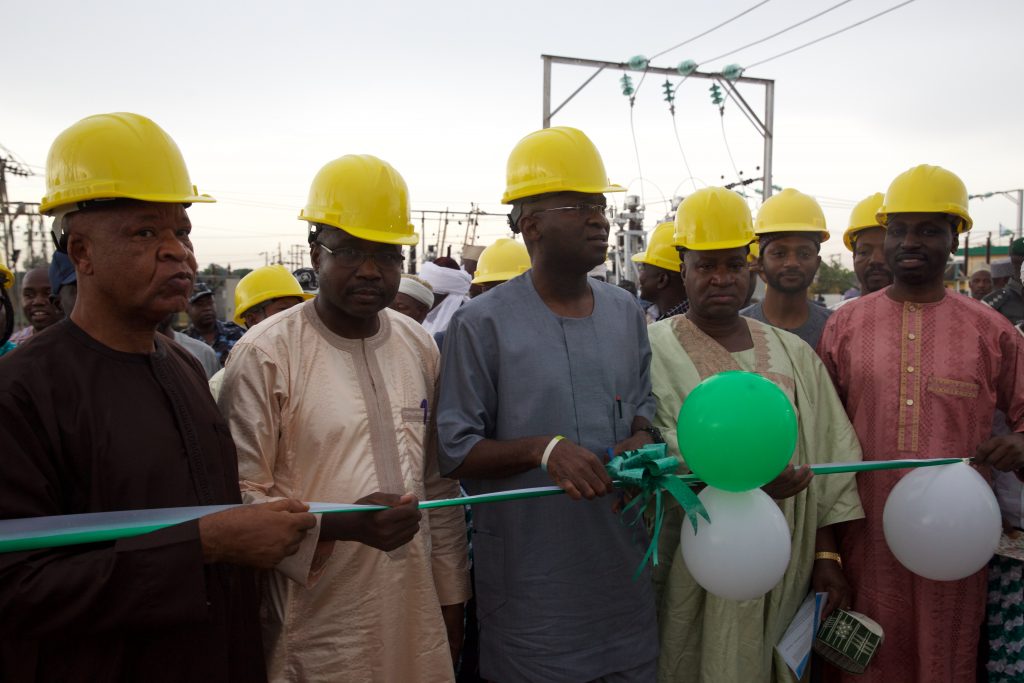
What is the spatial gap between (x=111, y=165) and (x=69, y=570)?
3.22 ft

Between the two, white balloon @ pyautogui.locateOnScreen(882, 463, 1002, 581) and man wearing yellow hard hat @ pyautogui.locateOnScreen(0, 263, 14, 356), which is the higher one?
man wearing yellow hard hat @ pyautogui.locateOnScreen(0, 263, 14, 356)

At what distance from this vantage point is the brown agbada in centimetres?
163

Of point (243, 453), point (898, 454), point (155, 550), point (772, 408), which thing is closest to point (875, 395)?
point (898, 454)

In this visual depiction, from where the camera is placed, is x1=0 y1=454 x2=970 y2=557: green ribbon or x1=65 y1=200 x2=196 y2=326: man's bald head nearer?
x1=0 y1=454 x2=970 y2=557: green ribbon

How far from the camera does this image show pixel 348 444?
249cm

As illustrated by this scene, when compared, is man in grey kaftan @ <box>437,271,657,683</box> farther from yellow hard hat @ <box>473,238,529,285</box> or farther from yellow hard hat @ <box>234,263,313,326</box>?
yellow hard hat @ <box>234,263,313,326</box>

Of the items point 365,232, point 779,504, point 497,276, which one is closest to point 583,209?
point 365,232

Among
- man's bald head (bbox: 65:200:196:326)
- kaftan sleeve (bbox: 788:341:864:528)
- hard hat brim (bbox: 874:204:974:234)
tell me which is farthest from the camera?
hard hat brim (bbox: 874:204:974:234)

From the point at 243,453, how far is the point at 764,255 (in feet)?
10.2

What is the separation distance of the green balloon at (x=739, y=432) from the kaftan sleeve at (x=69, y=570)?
1521mm

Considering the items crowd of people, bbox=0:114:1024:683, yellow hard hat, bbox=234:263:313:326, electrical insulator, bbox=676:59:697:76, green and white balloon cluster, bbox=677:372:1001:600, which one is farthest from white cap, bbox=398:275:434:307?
electrical insulator, bbox=676:59:697:76

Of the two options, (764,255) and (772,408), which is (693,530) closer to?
(772,408)

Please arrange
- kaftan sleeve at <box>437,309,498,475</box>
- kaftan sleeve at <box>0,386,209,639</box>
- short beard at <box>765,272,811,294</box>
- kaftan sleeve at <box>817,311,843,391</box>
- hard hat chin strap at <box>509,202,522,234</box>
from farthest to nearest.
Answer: short beard at <box>765,272,811,294</box>
kaftan sleeve at <box>817,311,843,391</box>
hard hat chin strap at <box>509,202,522,234</box>
kaftan sleeve at <box>437,309,498,475</box>
kaftan sleeve at <box>0,386,209,639</box>

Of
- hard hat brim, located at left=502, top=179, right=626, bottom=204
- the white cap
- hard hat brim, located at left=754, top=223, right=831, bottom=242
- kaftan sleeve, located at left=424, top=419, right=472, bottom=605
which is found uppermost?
hard hat brim, located at left=502, top=179, right=626, bottom=204
